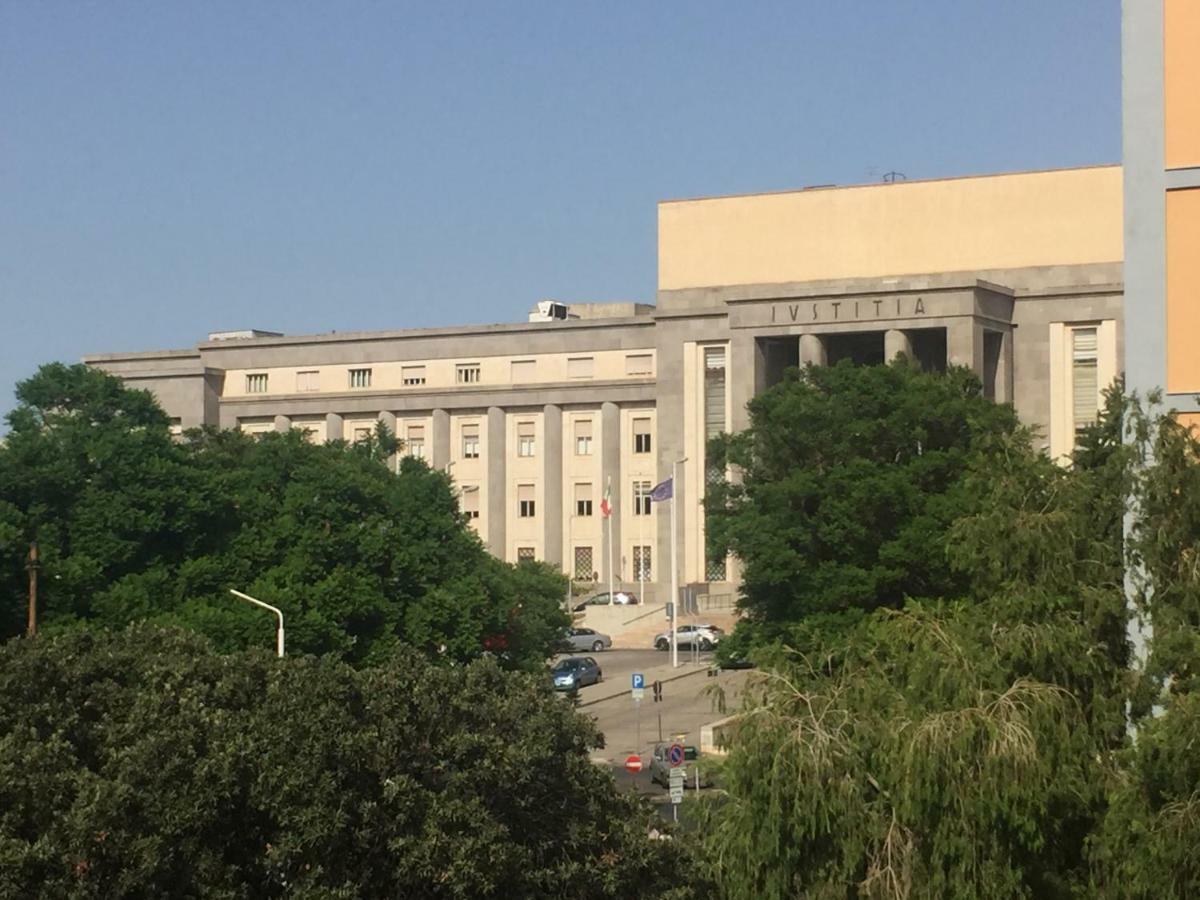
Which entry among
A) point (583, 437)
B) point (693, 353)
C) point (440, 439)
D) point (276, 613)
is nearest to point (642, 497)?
point (583, 437)

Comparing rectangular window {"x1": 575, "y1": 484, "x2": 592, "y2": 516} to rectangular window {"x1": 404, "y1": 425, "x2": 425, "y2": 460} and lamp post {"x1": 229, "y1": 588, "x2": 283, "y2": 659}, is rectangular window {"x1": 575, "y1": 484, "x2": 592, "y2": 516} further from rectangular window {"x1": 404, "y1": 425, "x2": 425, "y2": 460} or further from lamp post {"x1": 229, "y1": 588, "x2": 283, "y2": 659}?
lamp post {"x1": 229, "y1": 588, "x2": 283, "y2": 659}

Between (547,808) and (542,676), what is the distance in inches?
95.4

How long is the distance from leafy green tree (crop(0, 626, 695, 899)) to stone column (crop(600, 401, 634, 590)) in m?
86.7

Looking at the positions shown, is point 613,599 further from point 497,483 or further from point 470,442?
point 470,442

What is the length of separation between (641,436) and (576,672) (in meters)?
35.0

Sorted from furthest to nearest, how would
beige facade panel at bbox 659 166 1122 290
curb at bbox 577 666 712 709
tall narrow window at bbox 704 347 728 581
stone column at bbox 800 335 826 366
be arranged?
tall narrow window at bbox 704 347 728 581
beige facade panel at bbox 659 166 1122 290
stone column at bbox 800 335 826 366
curb at bbox 577 666 712 709

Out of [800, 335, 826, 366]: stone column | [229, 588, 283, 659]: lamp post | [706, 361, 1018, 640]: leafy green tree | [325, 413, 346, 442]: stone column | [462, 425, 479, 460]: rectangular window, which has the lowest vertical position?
[229, 588, 283, 659]: lamp post

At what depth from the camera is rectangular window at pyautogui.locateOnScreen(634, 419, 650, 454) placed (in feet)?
365

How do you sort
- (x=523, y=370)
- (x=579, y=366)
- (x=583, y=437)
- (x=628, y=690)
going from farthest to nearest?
(x=523, y=370) < (x=583, y=437) < (x=579, y=366) < (x=628, y=690)

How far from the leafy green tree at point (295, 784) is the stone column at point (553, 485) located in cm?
8878

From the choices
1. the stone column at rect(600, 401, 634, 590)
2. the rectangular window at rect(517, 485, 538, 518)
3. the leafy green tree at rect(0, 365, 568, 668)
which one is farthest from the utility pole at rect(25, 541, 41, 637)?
the rectangular window at rect(517, 485, 538, 518)

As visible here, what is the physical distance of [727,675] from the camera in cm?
7488

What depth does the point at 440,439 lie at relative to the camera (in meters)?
116

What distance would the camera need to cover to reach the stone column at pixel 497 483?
378ft
